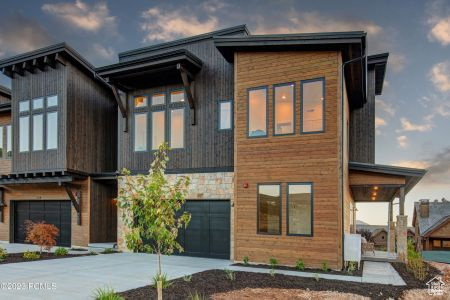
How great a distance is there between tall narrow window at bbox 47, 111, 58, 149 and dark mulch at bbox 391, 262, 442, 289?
44.4 feet

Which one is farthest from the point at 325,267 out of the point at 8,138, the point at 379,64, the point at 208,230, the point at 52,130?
the point at 8,138

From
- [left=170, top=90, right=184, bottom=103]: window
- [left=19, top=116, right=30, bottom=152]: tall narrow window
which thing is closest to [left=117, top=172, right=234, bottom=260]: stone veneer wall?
[left=170, top=90, right=184, bottom=103]: window

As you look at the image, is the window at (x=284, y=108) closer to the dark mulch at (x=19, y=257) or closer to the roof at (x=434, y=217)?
the dark mulch at (x=19, y=257)

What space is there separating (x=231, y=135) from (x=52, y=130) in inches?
318

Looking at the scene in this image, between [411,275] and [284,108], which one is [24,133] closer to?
[284,108]

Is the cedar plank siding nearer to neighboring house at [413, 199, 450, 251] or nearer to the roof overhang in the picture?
the roof overhang

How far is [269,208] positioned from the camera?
1146 centimetres

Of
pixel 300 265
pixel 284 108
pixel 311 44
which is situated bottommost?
pixel 300 265

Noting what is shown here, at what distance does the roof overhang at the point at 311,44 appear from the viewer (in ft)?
34.7

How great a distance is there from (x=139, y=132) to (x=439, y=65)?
45.4 feet

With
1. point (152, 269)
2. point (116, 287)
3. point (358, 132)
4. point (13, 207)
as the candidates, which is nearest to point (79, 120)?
point (13, 207)

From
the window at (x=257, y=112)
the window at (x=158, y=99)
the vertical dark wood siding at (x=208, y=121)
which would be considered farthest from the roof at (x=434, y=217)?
the window at (x=158, y=99)

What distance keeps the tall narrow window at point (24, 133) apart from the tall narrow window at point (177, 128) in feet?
A: 23.5

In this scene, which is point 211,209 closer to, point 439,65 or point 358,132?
point 358,132
